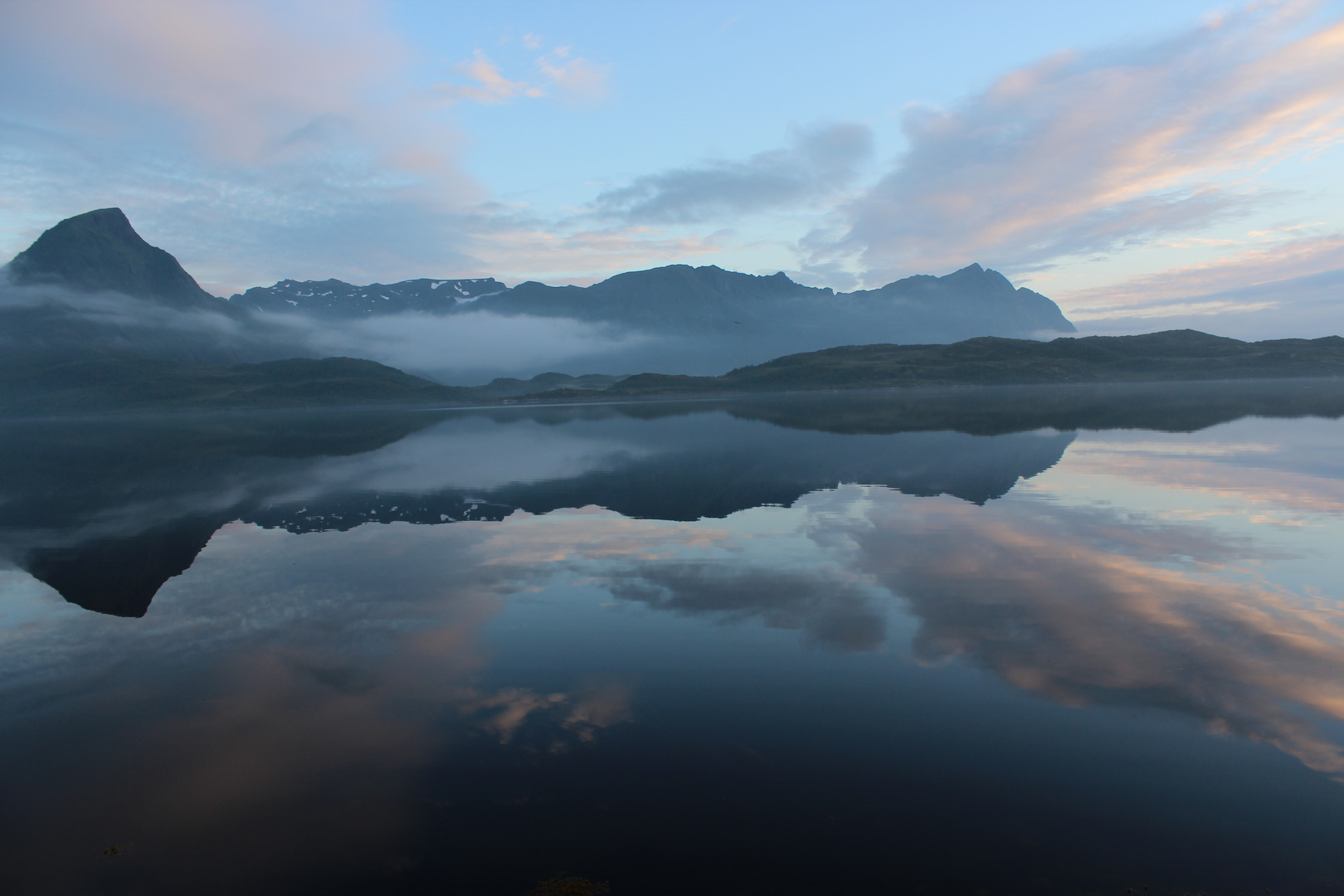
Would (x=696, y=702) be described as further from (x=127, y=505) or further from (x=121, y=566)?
(x=127, y=505)

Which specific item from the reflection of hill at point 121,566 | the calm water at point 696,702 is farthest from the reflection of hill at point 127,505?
the calm water at point 696,702

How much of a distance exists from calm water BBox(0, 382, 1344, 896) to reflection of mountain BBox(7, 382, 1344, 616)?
909mm

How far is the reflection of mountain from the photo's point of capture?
28.1 m

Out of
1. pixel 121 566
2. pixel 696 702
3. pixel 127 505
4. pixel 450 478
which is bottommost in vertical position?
pixel 127 505

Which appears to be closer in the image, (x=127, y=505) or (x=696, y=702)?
(x=696, y=702)

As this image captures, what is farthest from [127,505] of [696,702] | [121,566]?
[696,702]

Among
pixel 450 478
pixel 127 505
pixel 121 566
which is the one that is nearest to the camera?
pixel 121 566

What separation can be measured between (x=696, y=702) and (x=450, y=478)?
36.4 metres

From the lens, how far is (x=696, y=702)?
1208 centimetres

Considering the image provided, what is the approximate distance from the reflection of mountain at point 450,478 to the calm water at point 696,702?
0.91 m

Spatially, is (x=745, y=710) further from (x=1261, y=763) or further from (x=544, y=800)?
(x=1261, y=763)

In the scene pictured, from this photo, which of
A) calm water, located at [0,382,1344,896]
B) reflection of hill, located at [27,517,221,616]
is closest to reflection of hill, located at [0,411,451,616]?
reflection of hill, located at [27,517,221,616]

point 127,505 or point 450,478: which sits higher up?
point 450,478

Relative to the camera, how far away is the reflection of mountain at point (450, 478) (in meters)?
28.1
